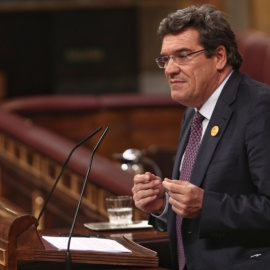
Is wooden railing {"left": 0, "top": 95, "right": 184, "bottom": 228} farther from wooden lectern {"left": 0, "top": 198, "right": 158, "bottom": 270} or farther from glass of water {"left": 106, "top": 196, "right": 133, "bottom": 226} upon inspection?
wooden lectern {"left": 0, "top": 198, "right": 158, "bottom": 270}

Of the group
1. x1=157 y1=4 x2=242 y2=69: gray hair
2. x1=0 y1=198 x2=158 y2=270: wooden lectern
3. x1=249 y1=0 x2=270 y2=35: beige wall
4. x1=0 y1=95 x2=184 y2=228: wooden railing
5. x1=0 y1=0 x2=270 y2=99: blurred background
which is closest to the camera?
x1=0 y1=198 x2=158 y2=270: wooden lectern

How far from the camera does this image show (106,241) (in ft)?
7.54

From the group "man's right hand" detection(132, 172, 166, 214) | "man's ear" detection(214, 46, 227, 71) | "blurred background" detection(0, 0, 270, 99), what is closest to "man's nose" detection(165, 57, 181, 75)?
"man's ear" detection(214, 46, 227, 71)

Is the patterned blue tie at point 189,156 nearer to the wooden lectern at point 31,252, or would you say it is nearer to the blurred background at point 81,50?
the wooden lectern at point 31,252

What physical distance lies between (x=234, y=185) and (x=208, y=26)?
0.47m

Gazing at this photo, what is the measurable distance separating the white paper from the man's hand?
0.66 ft

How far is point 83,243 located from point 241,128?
553 mm

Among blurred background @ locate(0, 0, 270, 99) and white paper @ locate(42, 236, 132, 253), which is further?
blurred background @ locate(0, 0, 270, 99)

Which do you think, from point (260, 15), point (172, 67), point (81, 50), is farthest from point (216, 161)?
point (81, 50)

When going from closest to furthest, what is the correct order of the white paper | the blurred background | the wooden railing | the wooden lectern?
the wooden lectern
the white paper
the wooden railing
the blurred background

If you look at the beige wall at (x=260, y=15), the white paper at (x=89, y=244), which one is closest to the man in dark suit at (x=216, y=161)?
the white paper at (x=89, y=244)

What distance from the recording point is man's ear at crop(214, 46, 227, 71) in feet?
7.46

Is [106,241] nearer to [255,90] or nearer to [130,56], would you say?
[255,90]

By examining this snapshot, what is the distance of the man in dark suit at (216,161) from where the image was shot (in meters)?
2.08
